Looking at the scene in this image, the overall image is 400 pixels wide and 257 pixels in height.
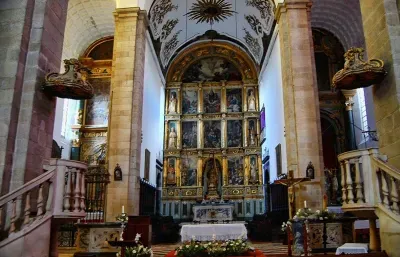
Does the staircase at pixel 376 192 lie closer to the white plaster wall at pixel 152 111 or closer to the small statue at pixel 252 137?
the white plaster wall at pixel 152 111

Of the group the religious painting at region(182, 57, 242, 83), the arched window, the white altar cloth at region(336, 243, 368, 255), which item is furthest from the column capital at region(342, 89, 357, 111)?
the white altar cloth at region(336, 243, 368, 255)

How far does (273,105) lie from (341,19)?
525 centimetres

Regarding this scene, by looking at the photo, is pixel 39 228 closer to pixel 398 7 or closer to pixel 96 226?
pixel 96 226

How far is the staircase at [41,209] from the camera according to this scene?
204 inches

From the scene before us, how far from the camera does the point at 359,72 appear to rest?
631 cm

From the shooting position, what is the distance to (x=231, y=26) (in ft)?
67.9

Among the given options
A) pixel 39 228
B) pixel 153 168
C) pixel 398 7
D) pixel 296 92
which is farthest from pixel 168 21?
pixel 39 228

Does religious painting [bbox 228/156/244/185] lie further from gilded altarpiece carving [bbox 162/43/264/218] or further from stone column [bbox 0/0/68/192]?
stone column [bbox 0/0/68/192]

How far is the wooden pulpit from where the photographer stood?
8273 mm

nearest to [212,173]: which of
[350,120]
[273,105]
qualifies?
[273,105]

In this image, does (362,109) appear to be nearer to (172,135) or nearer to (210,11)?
(210,11)

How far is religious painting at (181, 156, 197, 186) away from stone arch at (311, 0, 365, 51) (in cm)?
968

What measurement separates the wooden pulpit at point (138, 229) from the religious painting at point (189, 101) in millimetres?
13681

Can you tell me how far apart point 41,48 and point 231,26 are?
50.8 feet
